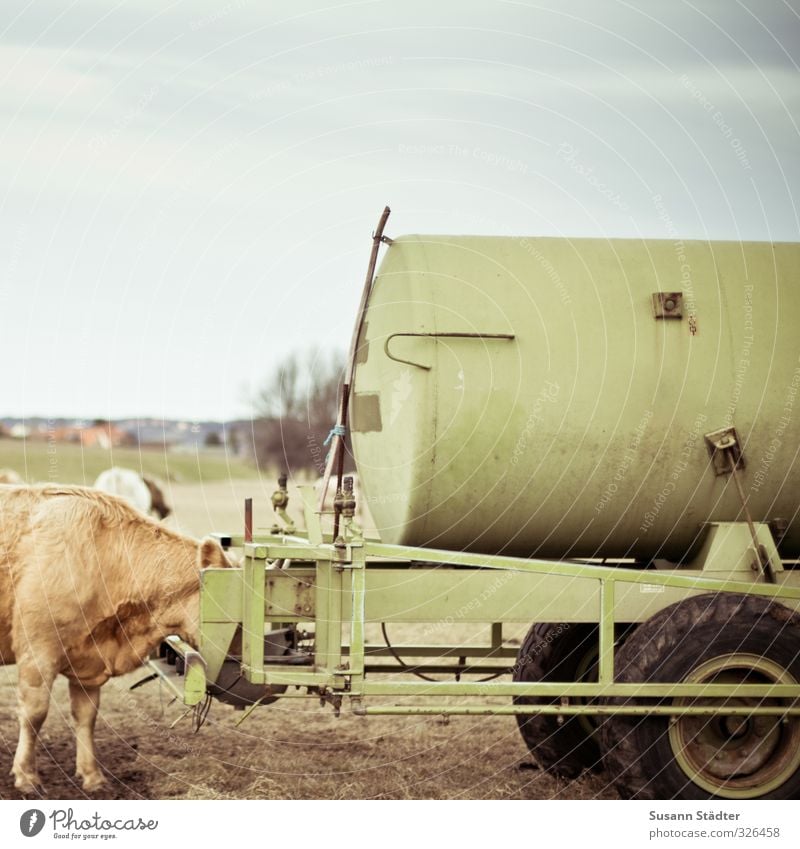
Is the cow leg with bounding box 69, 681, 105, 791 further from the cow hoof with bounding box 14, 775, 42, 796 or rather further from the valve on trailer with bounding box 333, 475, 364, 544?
the valve on trailer with bounding box 333, 475, 364, 544

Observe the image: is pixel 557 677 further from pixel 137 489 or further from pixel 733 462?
pixel 137 489

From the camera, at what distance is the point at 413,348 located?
24.4ft

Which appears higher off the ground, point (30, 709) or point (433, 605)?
point (433, 605)

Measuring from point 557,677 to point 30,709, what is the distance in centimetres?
361

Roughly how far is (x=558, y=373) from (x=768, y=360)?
4.41 ft

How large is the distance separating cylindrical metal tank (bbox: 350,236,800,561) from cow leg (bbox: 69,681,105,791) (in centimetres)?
263

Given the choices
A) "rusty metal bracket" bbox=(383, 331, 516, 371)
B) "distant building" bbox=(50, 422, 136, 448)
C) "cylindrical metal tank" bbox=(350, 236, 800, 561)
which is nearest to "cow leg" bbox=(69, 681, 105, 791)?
"cylindrical metal tank" bbox=(350, 236, 800, 561)

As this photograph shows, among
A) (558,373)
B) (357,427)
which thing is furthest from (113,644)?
(558,373)

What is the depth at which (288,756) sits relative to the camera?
8.98 m

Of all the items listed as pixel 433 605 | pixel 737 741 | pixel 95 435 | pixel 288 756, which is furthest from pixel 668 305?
pixel 95 435

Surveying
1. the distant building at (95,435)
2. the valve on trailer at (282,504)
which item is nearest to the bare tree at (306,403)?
the valve on trailer at (282,504)

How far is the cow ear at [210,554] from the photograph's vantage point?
25.9 ft

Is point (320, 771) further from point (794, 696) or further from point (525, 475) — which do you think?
point (794, 696)

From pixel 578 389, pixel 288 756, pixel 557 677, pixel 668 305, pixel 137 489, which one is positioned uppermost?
pixel 668 305
